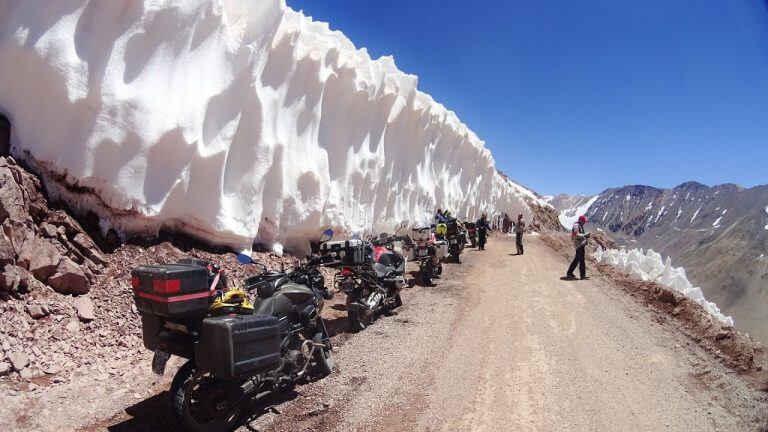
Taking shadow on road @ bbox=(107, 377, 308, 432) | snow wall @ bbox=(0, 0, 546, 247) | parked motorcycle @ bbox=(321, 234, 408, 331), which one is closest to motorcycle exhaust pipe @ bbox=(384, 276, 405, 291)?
parked motorcycle @ bbox=(321, 234, 408, 331)

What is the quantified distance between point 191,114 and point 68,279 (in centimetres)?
301

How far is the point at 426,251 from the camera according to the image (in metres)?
11.1

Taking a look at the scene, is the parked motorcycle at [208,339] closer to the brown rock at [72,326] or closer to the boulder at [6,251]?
the brown rock at [72,326]

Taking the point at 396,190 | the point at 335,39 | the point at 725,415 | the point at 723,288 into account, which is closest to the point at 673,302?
the point at 725,415

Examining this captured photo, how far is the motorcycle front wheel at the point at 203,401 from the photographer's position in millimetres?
3564

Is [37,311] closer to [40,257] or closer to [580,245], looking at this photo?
[40,257]

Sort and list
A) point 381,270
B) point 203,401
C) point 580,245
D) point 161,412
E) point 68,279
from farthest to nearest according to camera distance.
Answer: point 580,245
point 381,270
point 68,279
point 161,412
point 203,401

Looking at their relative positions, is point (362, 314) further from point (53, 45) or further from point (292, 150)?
point (53, 45)

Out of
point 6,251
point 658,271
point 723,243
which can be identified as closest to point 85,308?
point 6,251

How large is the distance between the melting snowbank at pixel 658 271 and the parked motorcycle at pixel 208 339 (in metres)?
9.98

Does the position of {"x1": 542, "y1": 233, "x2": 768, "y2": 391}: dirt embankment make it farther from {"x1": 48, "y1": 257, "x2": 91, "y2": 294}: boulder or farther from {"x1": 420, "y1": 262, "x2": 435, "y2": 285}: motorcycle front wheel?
{"x1": 48, "y1": 257, "x2": 91, "y2": 294}: boulder

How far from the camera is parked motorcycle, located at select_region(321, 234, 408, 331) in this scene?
23.2 feet

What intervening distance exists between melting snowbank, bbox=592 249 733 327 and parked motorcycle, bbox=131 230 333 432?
32.7ft

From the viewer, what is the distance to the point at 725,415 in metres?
4.54
